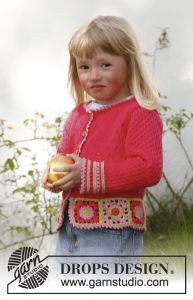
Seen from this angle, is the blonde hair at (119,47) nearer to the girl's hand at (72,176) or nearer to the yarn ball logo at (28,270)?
the girl's hand at (72,176)

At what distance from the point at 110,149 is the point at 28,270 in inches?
28.5

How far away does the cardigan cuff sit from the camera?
102 inches

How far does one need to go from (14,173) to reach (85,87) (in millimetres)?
1465

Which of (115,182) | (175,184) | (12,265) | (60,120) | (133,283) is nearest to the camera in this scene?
(115,182)

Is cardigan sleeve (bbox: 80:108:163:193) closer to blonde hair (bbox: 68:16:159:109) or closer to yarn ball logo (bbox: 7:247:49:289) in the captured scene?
blonde hair (bbox: 68:16:159:109)

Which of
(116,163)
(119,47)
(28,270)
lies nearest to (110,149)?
(116,163)

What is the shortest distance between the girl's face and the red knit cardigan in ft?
0.16

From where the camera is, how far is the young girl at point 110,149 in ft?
8.54

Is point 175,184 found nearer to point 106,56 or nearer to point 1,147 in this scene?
point 1,147

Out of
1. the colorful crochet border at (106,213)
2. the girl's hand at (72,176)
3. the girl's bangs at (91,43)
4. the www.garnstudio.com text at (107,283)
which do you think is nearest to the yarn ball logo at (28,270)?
the www.garnstudio.com text at (107,283)

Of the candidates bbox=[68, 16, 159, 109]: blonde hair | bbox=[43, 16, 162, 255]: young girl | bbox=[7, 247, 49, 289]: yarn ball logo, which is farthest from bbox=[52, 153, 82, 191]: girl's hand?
bbox=[7, 247, 49, 289]: yarn ball logo

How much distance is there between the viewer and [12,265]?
3.32m

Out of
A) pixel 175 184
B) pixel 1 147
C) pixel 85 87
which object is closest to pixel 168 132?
pixel 175 184

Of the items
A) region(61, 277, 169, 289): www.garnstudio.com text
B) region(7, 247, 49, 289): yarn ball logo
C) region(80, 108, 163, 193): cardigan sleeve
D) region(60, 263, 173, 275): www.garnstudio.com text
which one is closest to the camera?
region(80, 108, 163, 193): cardigan sleeve
